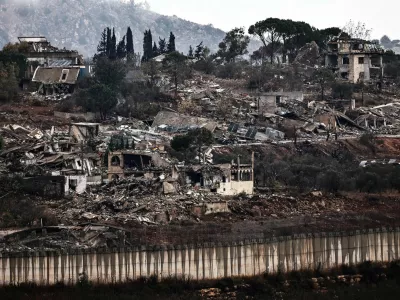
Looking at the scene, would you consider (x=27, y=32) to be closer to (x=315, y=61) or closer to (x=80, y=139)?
(x=315, y=61)

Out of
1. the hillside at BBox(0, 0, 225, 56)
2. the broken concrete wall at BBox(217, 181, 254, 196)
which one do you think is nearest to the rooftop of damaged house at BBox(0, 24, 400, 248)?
the broken concrete wall at BBox(217, 181, 254, 196)

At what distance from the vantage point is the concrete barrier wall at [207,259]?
2917cm

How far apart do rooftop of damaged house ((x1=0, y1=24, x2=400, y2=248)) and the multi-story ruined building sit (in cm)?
Result: 8

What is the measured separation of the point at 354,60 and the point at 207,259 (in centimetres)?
3813

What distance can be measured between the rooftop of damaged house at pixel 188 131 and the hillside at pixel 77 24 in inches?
4039

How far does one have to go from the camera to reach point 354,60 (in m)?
66.7

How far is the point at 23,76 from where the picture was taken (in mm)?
59375

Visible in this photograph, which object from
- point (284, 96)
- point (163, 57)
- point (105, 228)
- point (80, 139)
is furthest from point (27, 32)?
point (105, 228)

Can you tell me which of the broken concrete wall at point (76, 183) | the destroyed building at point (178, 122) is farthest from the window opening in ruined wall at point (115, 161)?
the destroyed building at point (178, 122)

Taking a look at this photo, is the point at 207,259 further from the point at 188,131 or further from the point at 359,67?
the point at 359,67

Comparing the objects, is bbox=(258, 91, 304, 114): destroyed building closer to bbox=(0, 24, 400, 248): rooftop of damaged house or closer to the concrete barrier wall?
bbox=(0, 24, 400, 248): rooftop of damaged house

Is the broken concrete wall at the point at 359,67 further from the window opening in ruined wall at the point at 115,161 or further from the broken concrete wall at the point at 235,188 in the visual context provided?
the window opening in ruined wall at the point at 115,161

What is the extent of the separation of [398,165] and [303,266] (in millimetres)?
16772

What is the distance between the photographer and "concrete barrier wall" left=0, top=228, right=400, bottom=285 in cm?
2917
